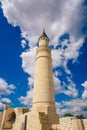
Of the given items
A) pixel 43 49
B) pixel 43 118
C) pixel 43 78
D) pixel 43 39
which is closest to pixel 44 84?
pixel 43 78

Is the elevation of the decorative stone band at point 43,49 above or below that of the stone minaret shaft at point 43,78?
above

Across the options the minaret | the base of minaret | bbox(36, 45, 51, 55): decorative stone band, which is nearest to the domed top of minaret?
the minaret

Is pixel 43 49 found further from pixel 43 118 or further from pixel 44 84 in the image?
pixel 43 118

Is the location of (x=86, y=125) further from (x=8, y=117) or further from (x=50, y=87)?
(x=8, y=117)

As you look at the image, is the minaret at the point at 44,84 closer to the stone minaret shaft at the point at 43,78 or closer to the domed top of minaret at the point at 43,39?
the stone minaret shaft at the point at 43,78

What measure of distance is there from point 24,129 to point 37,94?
5.05 m

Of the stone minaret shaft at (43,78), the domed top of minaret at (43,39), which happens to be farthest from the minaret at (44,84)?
the domed top of minaret at (43,39)

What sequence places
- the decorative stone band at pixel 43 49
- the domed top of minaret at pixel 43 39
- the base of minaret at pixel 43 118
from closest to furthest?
the base of minaret at pixel 43 118
the decorative stone band at pixel 43 49
the domed top of minaret at pixel 43 39

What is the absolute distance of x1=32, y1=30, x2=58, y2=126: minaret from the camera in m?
19.1

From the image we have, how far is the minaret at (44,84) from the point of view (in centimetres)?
1908

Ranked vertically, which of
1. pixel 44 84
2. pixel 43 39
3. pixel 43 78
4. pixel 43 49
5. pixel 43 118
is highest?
pixel 43 39

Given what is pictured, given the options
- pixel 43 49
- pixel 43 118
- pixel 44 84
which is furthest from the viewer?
pixel 43 49

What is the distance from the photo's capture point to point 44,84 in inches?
814

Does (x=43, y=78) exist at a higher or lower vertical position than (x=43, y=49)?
lower
